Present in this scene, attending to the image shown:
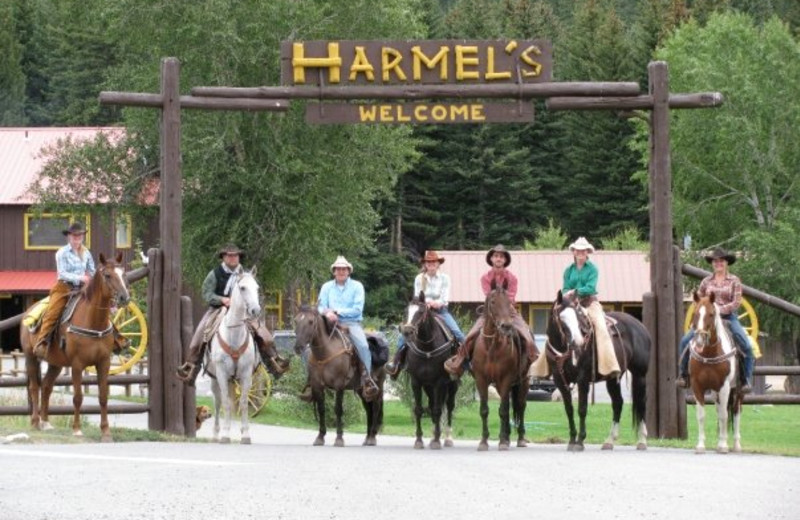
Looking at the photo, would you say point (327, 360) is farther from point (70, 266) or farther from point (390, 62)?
point (390, 62)

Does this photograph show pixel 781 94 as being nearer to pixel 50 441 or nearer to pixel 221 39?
pixel 221 39

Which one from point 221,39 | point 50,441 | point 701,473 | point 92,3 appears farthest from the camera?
point 92,3

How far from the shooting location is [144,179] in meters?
62.6

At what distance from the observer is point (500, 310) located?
2273 cm

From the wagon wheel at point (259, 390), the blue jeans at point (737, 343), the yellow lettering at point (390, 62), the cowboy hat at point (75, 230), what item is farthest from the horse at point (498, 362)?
the wagon wheel at point (259, 390)

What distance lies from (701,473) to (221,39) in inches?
1516

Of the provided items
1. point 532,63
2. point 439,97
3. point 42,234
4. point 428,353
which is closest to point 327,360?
point 428,353

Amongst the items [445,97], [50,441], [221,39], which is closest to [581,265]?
[445,97]

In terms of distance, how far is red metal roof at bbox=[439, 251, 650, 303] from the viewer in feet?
233

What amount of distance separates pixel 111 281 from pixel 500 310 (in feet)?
16.2

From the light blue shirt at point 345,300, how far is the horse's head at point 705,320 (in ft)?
14.7

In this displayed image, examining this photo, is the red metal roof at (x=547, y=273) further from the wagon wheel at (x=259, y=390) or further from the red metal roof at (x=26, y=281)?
the wagon wheel at (x=259, y=390)

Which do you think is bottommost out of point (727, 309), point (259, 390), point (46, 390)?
point (259, 390)

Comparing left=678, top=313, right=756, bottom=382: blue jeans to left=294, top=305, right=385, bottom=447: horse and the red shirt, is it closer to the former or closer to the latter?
the red shirt
